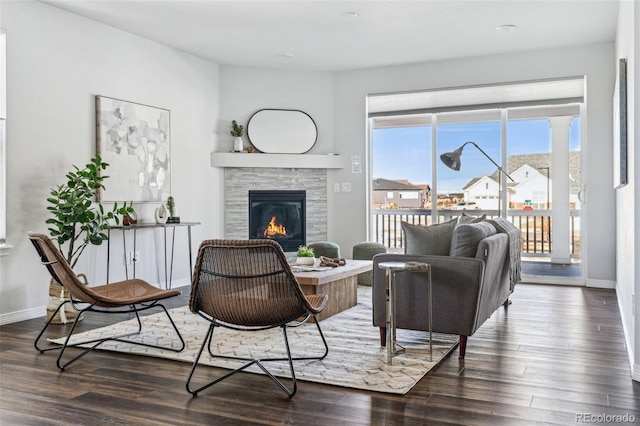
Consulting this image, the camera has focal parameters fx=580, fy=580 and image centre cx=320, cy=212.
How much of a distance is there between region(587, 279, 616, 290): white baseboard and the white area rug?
3.12 meters

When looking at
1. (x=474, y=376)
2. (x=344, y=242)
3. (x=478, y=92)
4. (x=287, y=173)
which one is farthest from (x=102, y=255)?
(x=478, y=92)

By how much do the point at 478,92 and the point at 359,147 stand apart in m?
1.67

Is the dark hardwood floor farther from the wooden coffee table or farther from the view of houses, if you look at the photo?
Answer: the view of houses

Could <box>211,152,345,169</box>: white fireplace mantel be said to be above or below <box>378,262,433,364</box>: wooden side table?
above

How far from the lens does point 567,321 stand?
15.4ft

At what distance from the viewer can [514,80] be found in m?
6.89

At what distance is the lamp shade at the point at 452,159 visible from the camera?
7312 millimetres

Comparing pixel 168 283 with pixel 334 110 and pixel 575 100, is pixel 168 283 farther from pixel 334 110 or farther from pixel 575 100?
pixel 575 100

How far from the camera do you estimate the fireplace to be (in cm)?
767

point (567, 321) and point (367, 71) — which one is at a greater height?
point (367, 71)

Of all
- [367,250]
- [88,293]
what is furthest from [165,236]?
[88,293]

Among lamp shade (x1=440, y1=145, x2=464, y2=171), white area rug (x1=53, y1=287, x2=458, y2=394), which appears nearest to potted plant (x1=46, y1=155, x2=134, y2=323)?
white area rug (x1=53, y1=287, x2=458, y2=394)
